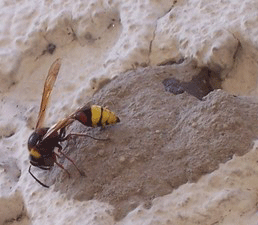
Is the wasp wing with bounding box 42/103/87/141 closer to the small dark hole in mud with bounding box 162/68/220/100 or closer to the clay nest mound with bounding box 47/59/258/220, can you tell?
the clay nest mound with bounding box 47/59/258/220

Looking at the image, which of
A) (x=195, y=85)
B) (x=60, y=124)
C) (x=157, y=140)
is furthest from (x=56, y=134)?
(x=195, y=85)

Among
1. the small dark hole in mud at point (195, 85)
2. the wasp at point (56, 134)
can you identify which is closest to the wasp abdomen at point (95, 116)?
the wasp at point (56, 134)

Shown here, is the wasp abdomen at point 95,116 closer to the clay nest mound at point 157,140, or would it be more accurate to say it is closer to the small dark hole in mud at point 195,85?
the clay nest mound at point 157,140

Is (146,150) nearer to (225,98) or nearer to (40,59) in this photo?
(225,98)

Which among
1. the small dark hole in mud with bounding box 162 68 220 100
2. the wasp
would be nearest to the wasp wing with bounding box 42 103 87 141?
the wasp

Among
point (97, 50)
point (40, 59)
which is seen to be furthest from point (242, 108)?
point (40, 59)

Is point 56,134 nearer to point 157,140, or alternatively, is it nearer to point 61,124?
point 61,124

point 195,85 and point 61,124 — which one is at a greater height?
point 61,124
